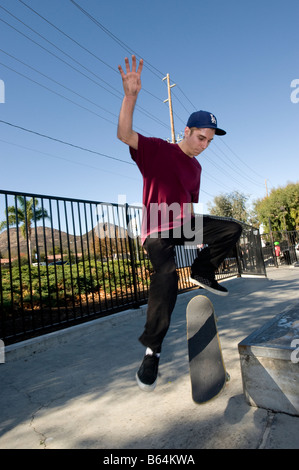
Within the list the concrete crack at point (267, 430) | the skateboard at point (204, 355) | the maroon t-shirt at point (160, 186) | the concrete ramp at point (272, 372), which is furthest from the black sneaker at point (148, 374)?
the maroon t-shirt at point (160, 186)

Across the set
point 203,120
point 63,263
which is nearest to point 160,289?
point 203,120

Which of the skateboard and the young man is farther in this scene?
the young man

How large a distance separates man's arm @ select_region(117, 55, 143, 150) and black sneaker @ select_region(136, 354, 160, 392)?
64.8 inches

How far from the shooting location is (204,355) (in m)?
2.07

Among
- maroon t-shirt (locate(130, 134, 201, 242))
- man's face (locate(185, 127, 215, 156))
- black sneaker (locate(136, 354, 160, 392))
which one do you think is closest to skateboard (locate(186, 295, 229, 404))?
black sneaker (locate(136, 354, 160, 392))

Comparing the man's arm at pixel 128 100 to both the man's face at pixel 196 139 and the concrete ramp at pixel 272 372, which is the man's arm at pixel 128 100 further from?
the concrete ramp at pixel 272 372

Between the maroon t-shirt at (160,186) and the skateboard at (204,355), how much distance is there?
766mm

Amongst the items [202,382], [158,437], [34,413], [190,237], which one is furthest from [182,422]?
[190,237]

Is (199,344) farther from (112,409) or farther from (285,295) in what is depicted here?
(285,295)

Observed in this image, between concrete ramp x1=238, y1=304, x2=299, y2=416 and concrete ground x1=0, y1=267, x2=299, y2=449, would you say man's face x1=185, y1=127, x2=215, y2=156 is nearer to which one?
concrete ramp x1=238, y1=304, x2=299, y2=416

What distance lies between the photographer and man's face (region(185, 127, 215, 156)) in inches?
94.3

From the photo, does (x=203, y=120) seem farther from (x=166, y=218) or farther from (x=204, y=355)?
(x=204, y=355)

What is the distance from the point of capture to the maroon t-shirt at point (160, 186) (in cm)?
217

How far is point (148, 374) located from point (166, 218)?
1.19 m
